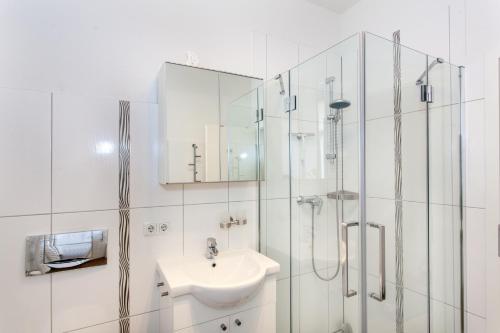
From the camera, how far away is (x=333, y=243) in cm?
146

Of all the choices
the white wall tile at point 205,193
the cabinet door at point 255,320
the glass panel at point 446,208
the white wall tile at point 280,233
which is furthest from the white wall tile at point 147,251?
the glass panel at point 446,208

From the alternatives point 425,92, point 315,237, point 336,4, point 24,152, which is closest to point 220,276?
point 315,237

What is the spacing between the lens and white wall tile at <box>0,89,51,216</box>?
1337 mm

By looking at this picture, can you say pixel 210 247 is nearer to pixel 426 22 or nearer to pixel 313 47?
pixel 313 47

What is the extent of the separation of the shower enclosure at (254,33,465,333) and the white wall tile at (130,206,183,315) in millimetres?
703

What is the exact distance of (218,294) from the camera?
1.33 meters

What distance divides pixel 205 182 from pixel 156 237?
0.43 metres

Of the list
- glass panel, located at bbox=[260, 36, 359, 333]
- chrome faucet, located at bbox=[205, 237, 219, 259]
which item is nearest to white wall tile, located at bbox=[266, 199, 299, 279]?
glass panel, located at bbox=[260, 36, 359, 333]

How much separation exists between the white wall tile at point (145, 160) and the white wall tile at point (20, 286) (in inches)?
17.6

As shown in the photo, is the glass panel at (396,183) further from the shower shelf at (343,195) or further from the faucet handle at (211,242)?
the faucet handle at (211,242)

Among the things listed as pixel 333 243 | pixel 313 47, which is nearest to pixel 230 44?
pixel 313 47

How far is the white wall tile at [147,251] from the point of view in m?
1.61

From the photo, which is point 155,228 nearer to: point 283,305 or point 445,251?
point 283,305

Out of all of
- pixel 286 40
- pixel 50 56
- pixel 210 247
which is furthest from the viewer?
pixel 286 40
